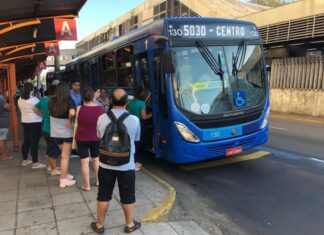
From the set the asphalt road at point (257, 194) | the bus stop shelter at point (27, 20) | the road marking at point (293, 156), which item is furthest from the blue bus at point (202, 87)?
Result: the bus stop shelter at point (27, 20)

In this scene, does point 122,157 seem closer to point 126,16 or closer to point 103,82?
point 103,82

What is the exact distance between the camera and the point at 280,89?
66.4 ft

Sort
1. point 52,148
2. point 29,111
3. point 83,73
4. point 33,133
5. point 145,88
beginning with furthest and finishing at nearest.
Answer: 1. point 83,73
2. point 145,88
3. point 33,133
4. point 29,111
5. point 52,148

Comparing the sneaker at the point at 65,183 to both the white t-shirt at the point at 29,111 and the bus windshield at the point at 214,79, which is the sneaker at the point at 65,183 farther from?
the bus windshield at the point at 214,79

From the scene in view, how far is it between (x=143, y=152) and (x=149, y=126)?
6.80 feet

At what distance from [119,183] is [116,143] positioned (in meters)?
0.49

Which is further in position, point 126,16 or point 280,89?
point 126,16

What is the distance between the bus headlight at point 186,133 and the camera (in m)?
6.67

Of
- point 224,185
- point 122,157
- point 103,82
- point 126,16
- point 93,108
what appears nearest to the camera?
point 122,157

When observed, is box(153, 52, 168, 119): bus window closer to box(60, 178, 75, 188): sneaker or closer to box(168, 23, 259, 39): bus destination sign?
box(168, 23, 259, 39): bus destination sign

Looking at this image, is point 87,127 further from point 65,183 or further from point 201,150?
point 201,150

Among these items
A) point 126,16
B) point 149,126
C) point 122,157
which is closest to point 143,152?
point 149,126

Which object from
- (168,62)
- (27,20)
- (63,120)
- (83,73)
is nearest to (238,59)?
(168,62)

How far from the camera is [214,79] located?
22.9 feet
